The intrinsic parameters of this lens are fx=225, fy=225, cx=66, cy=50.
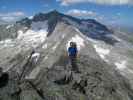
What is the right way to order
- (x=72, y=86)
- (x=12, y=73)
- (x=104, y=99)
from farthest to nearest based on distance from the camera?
(x=104, y=99)
(x=12, y=73)
(x=72, y=86)

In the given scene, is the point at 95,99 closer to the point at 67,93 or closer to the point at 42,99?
the point at 67,93

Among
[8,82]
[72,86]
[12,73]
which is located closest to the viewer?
[8,82]

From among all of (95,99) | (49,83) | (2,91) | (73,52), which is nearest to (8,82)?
(2,91)

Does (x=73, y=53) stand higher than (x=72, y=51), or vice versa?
(x=72, y=51)

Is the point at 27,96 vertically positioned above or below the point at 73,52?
below

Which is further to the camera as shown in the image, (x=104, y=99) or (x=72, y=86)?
(x=104, y=99)

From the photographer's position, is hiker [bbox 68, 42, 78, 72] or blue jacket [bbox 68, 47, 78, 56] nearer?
hiker [bbox 68, 42, 78, 72]

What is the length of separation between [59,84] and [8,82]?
9.10 meters

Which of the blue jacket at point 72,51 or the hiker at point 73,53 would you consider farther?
the blue jacket at point 72,51

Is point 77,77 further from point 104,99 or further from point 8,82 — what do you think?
point 8,82

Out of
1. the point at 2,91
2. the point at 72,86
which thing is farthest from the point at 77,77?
the point at 2,91

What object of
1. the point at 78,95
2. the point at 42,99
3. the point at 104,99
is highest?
the point at 42,99

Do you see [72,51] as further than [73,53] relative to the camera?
No

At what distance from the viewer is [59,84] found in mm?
39531
